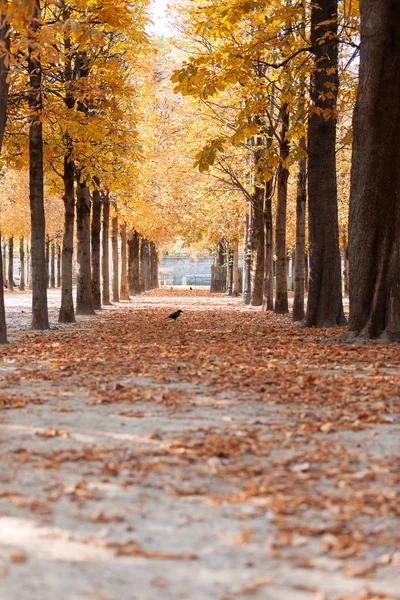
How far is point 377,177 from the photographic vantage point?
43.5ft

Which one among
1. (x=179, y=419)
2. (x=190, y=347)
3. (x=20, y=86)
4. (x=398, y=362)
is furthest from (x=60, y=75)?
(x=179, y=419)

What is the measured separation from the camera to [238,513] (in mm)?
4383

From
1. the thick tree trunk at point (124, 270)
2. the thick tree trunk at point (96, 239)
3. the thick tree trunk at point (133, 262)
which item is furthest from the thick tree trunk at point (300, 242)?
the thick tree trunk at point (133, 262)

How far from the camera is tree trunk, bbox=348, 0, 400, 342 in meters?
13.1

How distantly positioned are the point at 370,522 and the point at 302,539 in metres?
0.51

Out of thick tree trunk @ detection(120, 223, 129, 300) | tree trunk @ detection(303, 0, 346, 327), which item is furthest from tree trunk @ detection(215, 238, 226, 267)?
tree trunk @ detection(303, 0, 346, 327)

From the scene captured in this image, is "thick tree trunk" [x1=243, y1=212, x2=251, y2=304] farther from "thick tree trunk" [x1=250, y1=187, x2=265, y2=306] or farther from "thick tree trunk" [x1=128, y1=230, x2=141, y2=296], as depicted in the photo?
"thick tree trunk" [x1=128, y1=230, x2=141, y2=296]

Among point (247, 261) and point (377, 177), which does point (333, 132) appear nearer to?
point (377, 177)

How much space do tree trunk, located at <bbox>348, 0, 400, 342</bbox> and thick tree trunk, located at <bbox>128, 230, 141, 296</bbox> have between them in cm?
2880

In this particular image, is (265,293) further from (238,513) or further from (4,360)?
(238,513)

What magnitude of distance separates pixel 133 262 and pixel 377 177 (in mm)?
31564

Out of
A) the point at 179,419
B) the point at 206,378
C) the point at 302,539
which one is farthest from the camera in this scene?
the point at 206,378

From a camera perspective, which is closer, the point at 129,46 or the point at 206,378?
the point at 206,378

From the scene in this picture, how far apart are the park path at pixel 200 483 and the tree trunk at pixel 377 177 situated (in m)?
3.09
